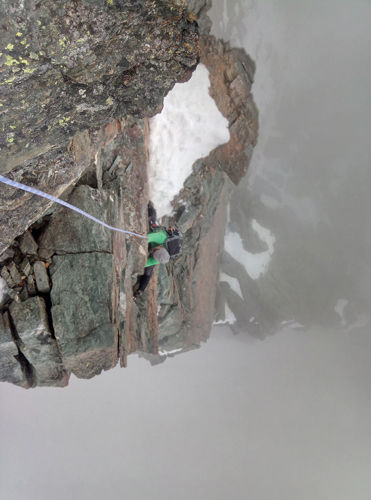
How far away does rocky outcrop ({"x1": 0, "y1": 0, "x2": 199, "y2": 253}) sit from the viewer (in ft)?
6.10

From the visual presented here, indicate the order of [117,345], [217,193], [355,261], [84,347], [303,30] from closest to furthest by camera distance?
[84,347], [117,345], [217,193], [303,30], [355,261]

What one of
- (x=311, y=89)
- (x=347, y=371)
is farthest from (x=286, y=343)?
(x=311, y=89)

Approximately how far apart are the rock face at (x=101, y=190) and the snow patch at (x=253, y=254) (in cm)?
374

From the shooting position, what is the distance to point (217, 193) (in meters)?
9.56

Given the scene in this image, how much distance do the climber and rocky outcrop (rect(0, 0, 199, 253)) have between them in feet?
9.54

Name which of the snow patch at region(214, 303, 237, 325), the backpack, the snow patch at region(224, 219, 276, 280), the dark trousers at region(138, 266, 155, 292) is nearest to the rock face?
the dark trousers at region(138, 266, 155, 292)

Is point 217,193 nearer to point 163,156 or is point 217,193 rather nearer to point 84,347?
point 163,156

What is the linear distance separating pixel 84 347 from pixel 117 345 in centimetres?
57

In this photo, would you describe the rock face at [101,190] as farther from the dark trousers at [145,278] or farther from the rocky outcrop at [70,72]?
the dark trousers at [145,278]

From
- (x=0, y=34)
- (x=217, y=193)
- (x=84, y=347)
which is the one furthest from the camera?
(x=217, y=193)

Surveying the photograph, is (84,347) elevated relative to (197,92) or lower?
lower

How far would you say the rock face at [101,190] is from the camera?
7.16ft

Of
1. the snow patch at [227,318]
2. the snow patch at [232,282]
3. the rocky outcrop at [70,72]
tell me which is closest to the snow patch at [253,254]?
the snow patch at [232,282]

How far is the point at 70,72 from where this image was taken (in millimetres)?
2229
